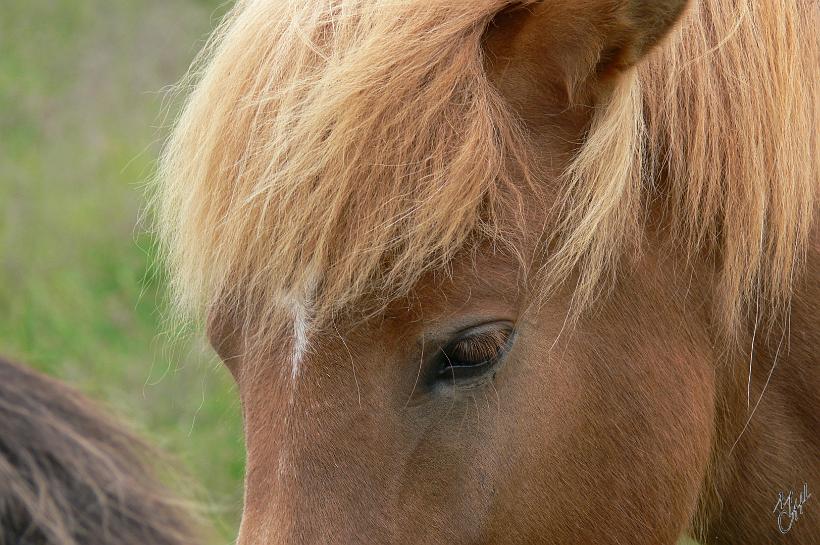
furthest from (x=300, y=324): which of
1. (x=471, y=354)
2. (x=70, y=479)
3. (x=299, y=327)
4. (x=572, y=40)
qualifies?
(x=70, y=479)

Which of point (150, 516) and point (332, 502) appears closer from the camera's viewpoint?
point (332, 502)

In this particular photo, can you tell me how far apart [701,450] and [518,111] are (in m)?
0.68

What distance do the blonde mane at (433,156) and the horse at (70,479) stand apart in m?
1.10

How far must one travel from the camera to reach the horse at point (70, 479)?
2609mm

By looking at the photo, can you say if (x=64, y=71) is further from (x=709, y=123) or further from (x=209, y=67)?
(x=709, y=123)

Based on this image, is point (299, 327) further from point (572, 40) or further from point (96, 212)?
point (96, 212)

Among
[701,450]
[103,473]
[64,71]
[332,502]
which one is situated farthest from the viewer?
[64,71]

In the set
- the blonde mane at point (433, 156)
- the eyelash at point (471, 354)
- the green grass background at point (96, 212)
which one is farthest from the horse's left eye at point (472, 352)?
the green grass background at point (96, 212)

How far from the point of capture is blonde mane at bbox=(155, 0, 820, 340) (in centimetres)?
158

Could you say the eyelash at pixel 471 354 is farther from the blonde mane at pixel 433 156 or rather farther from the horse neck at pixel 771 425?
the horse neck at pixel 771 425

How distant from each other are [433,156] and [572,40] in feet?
0.97

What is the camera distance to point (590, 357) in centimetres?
167

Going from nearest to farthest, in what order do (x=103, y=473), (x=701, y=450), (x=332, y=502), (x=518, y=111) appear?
(x=332, y=502), (x=518, y=111), (x=701, y=450), (x=103, y=473)

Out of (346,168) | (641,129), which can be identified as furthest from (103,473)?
(641,129)
